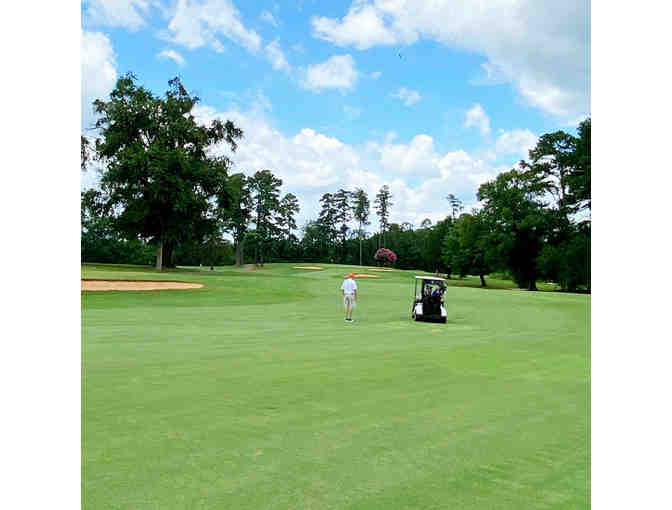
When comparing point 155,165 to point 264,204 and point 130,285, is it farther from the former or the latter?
point 264,204

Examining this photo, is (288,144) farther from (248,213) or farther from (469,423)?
(469,423)

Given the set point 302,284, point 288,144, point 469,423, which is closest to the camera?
point 469,423

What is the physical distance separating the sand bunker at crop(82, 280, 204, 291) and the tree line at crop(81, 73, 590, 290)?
10.2 meters

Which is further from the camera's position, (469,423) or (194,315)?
(194,315)

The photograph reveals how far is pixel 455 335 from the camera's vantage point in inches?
486

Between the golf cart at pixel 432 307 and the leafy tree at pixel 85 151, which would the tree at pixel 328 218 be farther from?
the golf cart at pixel 432 307

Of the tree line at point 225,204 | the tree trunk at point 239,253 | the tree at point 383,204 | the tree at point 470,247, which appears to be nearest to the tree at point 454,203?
the tree at point 383,204

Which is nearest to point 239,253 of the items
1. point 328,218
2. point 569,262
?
point 328,218

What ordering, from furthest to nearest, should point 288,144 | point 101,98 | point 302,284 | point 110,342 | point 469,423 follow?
point 288,144 < point 101,98 < point 302,284 < point 110,342 < point 469,423

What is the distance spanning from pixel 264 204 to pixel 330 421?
69559mm
